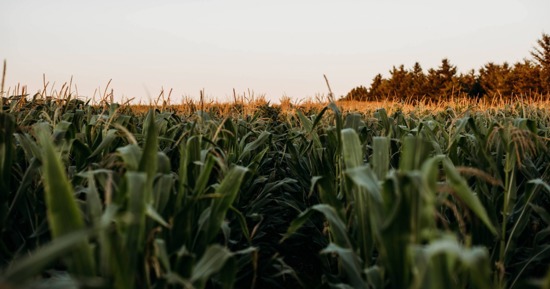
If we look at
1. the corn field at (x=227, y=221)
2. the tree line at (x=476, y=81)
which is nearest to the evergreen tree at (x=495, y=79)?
the tree line at (x=476, y=81)

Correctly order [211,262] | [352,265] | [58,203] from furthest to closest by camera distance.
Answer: [352,265] → [211,262] → [58,203]

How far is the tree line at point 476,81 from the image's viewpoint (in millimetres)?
32375

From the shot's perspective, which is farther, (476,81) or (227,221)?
(476,81)

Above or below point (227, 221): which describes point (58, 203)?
above

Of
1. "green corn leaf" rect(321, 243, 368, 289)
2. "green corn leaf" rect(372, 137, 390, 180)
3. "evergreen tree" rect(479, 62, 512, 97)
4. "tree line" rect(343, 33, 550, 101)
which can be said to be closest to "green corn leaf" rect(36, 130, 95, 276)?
"green corn leaf" rect(321, 243, 368, 289)

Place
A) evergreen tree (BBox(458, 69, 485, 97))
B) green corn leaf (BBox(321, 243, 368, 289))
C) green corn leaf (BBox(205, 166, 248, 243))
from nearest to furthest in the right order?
green corn leaf (BBox(321, 243, 368, 289)) → green corn leaf (BBox(205, 166, 248, 243)) → evergreen tree (BBox(458, 69, 485, 97))

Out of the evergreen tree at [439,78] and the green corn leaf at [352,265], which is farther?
the evergreen tree at [439,78]

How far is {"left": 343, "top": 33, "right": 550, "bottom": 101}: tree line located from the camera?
3238 centimetres

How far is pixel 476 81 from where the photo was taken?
43.2m

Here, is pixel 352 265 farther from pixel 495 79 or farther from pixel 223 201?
pixel 495 79

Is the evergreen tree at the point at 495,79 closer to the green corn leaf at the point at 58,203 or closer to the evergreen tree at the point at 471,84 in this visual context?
the evergreen tree at the point at 471,84

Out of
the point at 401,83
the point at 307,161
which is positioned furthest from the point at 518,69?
the point at 307,161

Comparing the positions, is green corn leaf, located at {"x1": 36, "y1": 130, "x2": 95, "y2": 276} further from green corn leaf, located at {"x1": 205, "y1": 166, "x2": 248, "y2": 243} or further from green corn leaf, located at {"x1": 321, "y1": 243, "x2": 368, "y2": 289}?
green corn leaf, located at {"x1": 321, "y1": 243, "x2": 368, "y2": 289}

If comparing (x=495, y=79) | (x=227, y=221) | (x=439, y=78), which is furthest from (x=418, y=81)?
(x=227, y=221)
